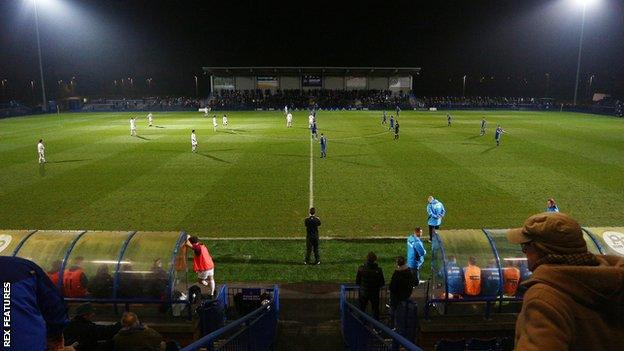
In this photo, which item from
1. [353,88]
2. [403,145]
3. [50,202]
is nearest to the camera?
[50,202]

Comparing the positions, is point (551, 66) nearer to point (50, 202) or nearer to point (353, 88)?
point (353, 88)

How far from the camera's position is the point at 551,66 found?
110312mm

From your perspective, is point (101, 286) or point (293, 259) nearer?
point (101, 286)

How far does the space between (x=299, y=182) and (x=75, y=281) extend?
14.3 m

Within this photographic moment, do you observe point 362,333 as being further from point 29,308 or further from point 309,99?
point 309,99

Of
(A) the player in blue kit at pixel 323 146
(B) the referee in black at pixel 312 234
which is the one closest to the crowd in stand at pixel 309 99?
(A) the player in blue kit at pixel 323 146

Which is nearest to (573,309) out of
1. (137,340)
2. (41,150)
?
(137,340)

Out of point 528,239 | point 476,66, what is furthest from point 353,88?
point 528,239

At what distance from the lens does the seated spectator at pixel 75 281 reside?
345 inches

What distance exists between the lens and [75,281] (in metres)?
8.80

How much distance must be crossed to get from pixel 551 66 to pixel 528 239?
4880 inches

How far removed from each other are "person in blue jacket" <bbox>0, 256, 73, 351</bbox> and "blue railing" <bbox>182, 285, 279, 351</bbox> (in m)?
1.89

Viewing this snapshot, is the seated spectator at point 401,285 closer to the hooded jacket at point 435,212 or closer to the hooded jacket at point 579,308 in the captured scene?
the hooded jacket at point 435,212

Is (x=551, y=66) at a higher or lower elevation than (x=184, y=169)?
higher
